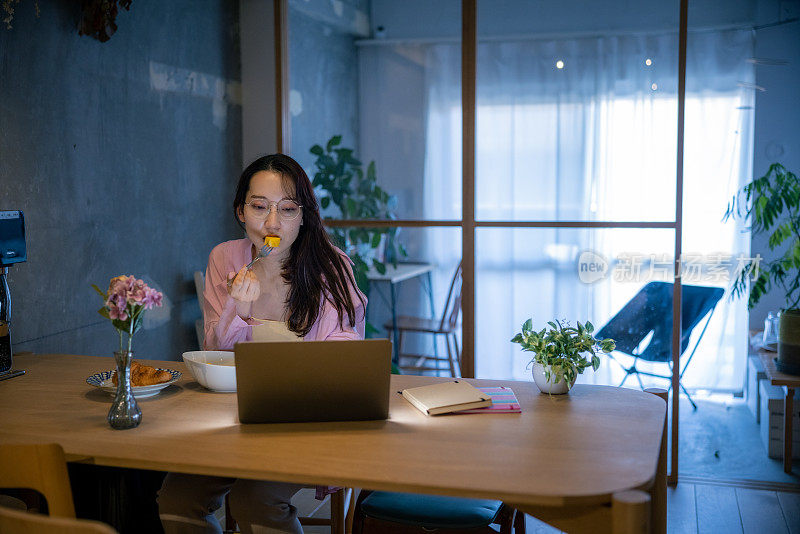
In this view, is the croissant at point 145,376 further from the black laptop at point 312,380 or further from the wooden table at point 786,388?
the wooden table at point 786,388

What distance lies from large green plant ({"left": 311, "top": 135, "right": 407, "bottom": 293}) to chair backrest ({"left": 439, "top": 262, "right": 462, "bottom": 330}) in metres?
0.30

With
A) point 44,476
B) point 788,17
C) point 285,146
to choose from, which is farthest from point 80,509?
point 788,17

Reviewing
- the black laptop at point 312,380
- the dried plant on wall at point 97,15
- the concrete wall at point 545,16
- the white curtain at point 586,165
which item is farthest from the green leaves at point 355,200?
the black laptop at point 312,380

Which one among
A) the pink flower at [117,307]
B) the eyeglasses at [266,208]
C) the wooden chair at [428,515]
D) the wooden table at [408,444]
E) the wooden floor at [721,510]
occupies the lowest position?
the wooden floor at [721,510]

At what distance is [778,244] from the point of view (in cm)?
334

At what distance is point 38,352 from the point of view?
107 inches

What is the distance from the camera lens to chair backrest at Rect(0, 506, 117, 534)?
1113mm

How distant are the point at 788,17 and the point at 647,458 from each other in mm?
2518

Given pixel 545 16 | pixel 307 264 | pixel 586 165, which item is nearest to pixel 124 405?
pixel 307 264

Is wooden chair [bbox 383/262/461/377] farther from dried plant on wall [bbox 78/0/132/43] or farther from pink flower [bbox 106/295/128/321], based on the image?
pink flower [bbox 106/295/128/321]

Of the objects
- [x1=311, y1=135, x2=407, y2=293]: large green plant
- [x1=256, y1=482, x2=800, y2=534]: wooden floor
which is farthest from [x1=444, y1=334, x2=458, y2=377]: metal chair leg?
[x1=256, y1=482, x2=800, y2=534]: wooden floor

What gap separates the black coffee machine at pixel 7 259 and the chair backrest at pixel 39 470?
0.95 metres

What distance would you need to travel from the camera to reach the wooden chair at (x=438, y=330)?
3.78m

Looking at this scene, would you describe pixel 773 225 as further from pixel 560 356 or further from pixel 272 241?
pixel 272 241
